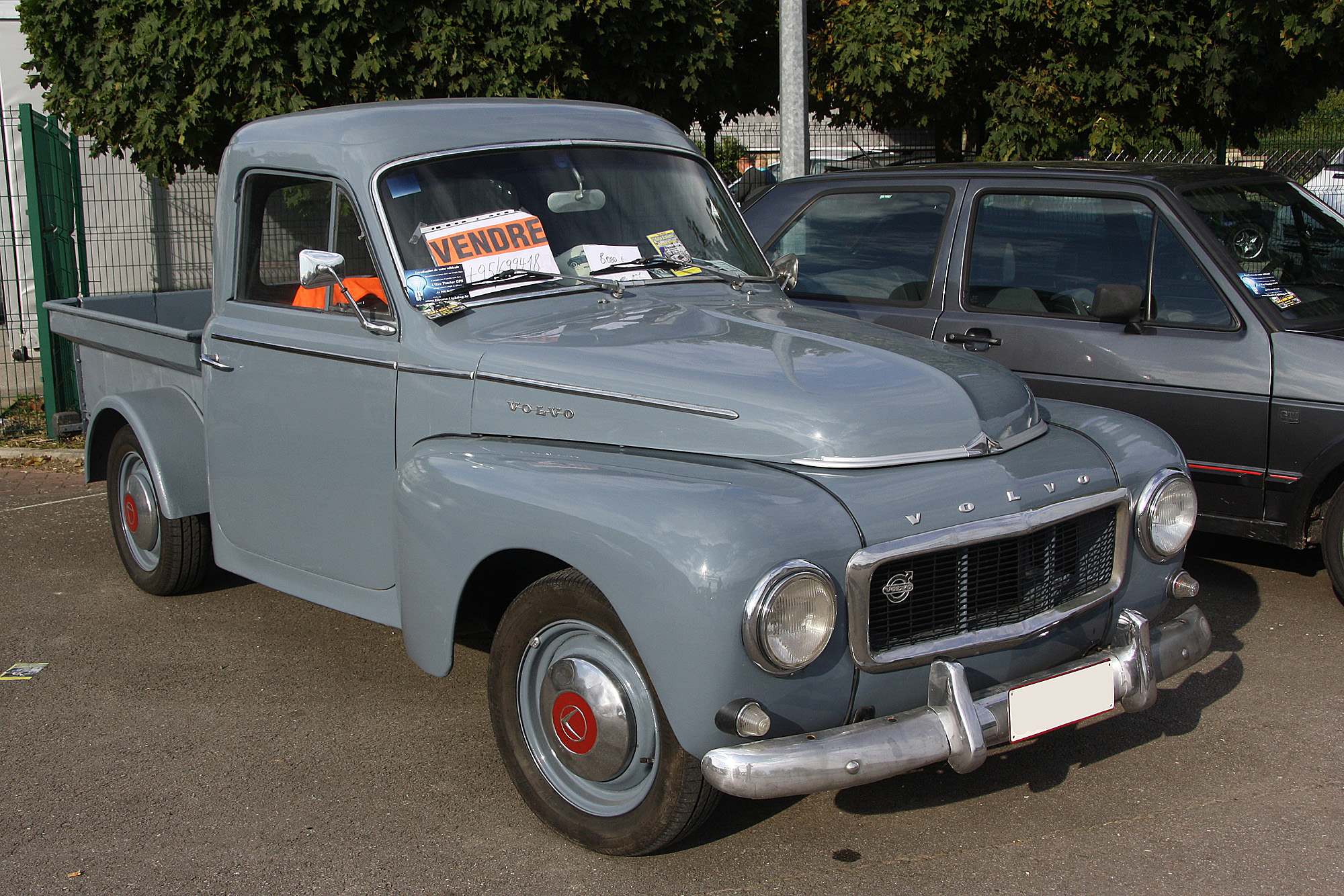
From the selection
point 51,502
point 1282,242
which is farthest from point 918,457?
point 51,502

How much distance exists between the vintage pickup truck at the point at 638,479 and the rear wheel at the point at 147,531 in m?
0.57

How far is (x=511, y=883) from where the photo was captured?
3193mm

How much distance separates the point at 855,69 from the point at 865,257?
7.19 m

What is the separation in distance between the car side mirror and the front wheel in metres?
2.96

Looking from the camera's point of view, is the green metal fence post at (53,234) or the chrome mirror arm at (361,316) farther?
the green metal fence post at (53,234)

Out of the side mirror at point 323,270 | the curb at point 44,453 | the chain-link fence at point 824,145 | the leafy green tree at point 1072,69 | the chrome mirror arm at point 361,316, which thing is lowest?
the curb at point 44,453

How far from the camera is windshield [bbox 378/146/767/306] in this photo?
13.0 feet

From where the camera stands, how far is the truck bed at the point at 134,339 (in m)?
5.09

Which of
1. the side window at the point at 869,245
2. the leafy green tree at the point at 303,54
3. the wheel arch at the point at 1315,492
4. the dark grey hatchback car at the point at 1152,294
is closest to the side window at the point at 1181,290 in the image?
the dark grey hatchback car at the point at 1152,294

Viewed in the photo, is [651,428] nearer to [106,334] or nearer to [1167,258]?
[1167,258]

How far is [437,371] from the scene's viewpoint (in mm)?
3799

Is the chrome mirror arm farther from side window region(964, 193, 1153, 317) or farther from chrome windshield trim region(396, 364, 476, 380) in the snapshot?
side window region(964, 193, 1153, 317)

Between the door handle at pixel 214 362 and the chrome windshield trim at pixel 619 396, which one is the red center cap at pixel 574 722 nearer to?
the chrome windshield trim at pixel 619 396

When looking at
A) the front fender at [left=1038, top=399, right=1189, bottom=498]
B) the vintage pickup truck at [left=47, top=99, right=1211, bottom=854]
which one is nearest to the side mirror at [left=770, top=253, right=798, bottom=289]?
the vintage pickup truck at [left=47, top=99, right=1211, bottom=854]
